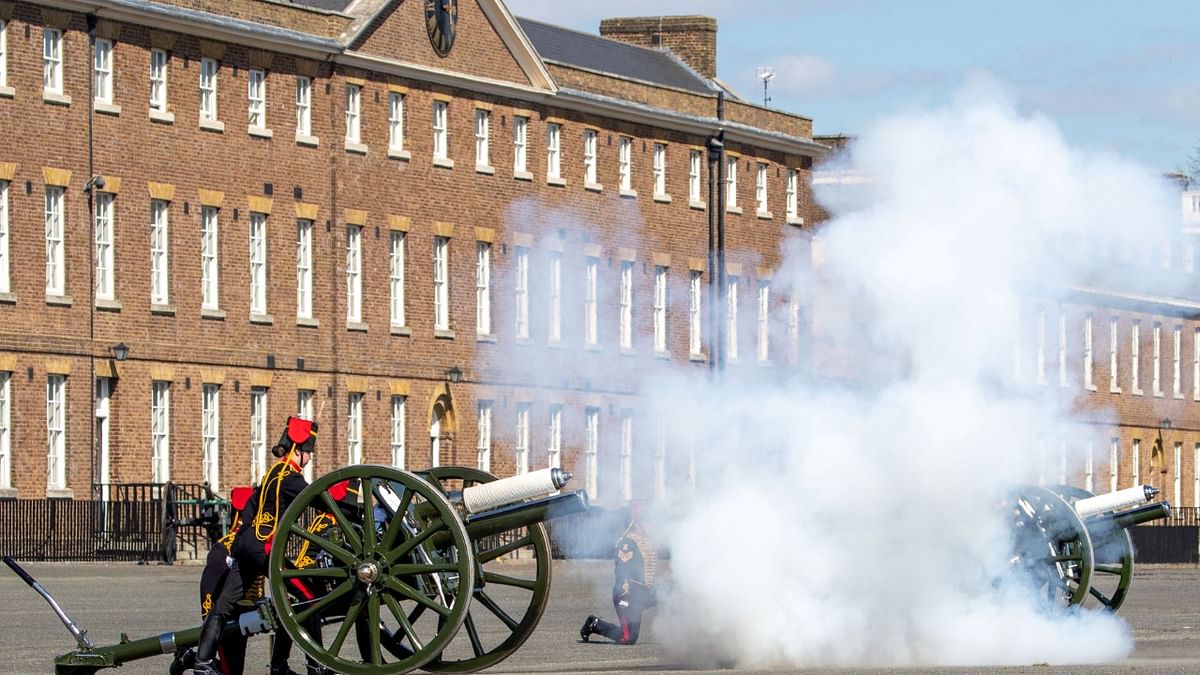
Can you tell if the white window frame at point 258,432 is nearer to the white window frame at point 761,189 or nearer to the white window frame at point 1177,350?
the white window frame at point 761,189

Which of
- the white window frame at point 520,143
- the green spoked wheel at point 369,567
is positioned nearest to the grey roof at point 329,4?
the white window frame at point 520,143

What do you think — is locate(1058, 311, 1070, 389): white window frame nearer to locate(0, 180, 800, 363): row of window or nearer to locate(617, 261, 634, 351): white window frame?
locate(0, 180, 800, 363): row of window

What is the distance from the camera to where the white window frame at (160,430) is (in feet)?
181

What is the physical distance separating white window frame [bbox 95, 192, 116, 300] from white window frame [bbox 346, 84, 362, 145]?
7.72 metres

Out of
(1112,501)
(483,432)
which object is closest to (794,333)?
(1112,501)

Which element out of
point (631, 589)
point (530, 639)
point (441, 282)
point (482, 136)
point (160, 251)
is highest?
point (482, 136)

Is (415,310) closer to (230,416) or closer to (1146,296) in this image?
(230,416)

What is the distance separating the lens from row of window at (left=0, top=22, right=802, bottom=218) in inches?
2106

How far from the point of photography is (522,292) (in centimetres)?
5966

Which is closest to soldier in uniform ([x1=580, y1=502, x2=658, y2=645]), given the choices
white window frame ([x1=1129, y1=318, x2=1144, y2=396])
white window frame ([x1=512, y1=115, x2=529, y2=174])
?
white window frame ([x1=512, y1=115, x2=529, y2=174])

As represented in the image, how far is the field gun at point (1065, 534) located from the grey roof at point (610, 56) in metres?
37.6

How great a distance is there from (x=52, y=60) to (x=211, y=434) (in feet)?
28.0

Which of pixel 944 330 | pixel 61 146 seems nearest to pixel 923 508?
pixel 944 330

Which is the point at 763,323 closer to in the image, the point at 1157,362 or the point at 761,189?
the point at 761,189
